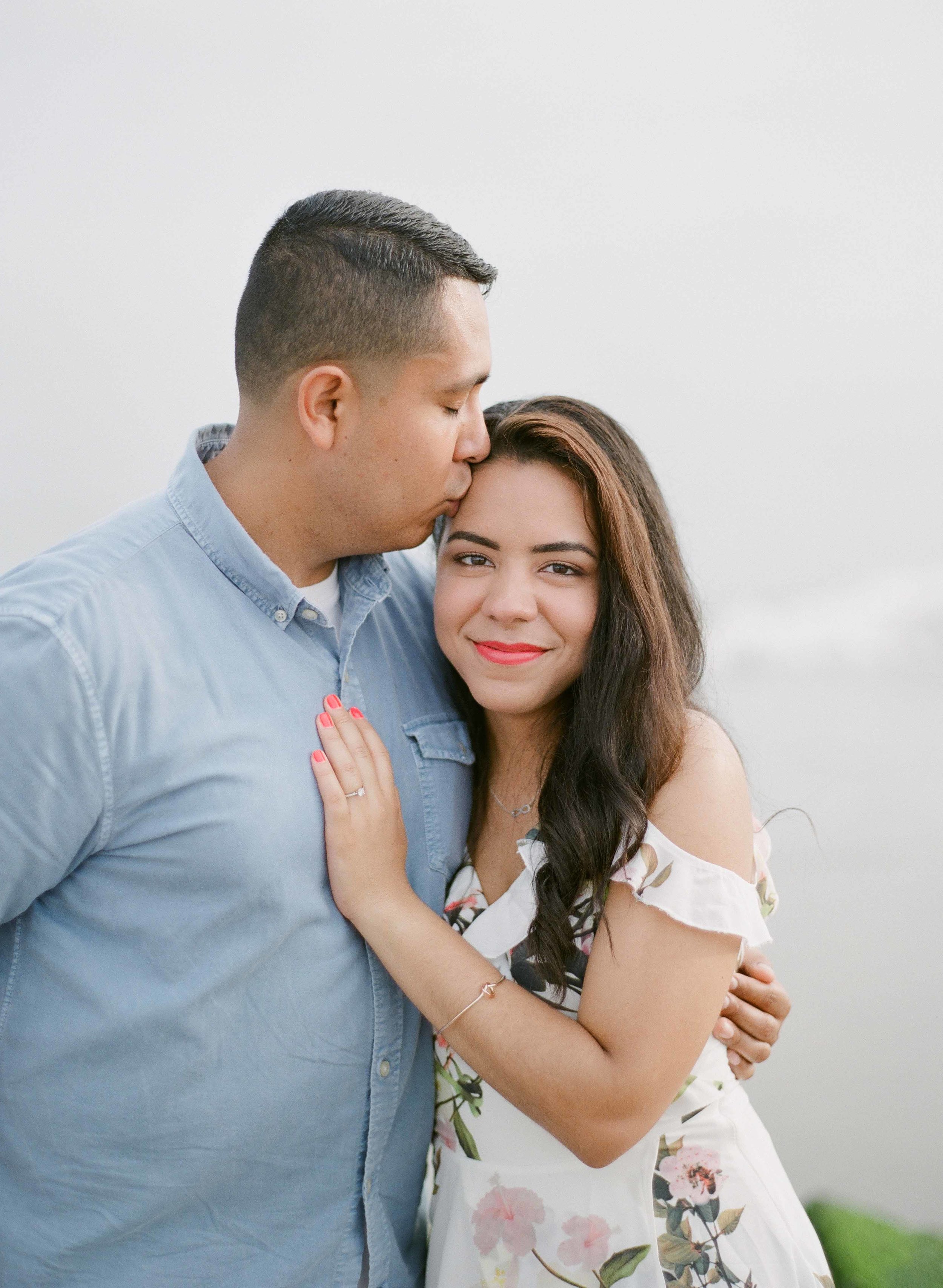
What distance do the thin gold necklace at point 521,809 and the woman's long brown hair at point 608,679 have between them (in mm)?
52

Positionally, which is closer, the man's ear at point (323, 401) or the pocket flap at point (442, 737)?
the man's ear at point (323, 401)

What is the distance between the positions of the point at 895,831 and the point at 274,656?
1.63 m

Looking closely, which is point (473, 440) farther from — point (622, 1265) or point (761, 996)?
point (622, 1265)

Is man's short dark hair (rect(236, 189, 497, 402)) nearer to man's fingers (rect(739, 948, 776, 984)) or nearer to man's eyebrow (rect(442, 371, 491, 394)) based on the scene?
man's eyebrow (rect(442, 371, 491, 394))

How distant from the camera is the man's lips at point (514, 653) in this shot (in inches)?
60.7

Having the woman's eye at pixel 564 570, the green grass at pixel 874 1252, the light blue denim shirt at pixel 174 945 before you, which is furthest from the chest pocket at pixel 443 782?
the green grass at pixel 874 1252

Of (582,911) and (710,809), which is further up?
(710,809)

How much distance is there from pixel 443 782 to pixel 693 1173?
66 cm

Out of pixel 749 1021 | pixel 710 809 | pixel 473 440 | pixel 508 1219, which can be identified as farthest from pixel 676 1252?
pixel 473 440

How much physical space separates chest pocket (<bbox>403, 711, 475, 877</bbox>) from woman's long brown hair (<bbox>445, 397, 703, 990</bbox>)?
0.16 meters

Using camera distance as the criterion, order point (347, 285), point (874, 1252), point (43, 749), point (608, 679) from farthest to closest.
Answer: point (874, 1252), point (608, 679), point (347, 285), point (43, 749)

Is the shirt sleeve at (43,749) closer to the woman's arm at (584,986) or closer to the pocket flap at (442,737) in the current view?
the woman's arm at (584,986)

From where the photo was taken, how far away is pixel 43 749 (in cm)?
120

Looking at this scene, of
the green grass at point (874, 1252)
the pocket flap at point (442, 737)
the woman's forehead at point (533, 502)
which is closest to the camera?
the woman's forehead at point (533, 502)
